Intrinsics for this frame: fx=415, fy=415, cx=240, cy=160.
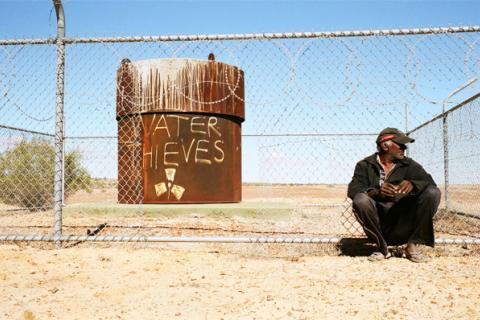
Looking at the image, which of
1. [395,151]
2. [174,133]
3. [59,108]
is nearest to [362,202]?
[395,151]

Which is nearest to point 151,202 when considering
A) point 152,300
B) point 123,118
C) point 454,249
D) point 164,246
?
point 123,118

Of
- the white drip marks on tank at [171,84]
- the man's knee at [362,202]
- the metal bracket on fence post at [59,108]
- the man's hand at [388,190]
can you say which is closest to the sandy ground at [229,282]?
the metal bracket on fence post at [59,108]

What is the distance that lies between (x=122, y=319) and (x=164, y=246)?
237 cm

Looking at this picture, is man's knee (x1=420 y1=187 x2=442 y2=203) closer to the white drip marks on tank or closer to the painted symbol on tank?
the white drip marks on tank

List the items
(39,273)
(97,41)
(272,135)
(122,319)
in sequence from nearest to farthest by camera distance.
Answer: (122,319) < (39,273) < (97,41) < (272,135)

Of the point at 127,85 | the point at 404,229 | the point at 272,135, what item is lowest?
the point at 404,229

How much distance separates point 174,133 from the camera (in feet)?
22.2

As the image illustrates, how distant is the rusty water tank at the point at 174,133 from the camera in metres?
6.74

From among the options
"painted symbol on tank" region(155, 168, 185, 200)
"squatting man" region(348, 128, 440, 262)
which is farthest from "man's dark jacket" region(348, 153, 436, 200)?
"painted symbol on tank" region(155, 168, 185, 200)

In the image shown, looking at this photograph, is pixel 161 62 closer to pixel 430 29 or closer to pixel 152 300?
pixel 430 29

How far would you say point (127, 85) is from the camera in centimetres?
693

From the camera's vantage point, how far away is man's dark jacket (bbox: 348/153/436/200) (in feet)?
12.8

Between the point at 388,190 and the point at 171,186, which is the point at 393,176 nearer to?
Result: the point at 388,190

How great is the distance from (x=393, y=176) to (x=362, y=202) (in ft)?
1.32
